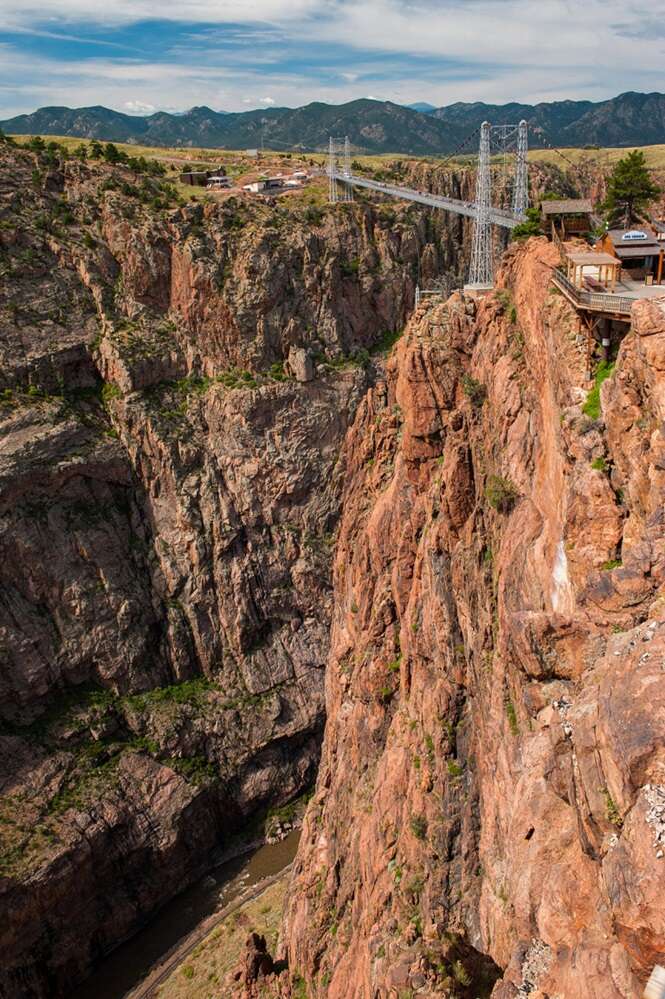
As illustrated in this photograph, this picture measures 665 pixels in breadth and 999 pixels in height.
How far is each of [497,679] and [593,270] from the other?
15491 millimetres

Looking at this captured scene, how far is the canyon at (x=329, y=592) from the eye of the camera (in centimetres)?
1811

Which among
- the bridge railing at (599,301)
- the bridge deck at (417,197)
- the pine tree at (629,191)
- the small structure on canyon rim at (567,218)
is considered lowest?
the bridge railing at (599,301)

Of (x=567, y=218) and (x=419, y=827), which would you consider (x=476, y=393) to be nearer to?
(x=567, y=218)

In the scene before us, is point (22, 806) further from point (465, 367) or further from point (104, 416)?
point (465, 367)

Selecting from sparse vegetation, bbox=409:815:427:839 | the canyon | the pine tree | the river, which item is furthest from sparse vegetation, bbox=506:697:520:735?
the river

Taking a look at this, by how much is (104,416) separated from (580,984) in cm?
6723

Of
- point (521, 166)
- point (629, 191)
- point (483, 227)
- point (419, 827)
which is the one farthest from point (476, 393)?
point (521, 166)

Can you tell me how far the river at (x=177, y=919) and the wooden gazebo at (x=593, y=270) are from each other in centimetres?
5163

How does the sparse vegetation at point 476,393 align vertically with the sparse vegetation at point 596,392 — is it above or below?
below

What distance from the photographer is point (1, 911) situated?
53.5 m

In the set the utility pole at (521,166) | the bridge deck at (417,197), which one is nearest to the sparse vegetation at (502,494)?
the utility pole at (521,166)

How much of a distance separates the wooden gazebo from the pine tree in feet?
53.6

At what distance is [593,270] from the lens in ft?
95.7

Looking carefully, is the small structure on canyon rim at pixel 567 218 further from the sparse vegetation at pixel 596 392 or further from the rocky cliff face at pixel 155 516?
the rocky cliff face at pixel 155 516
